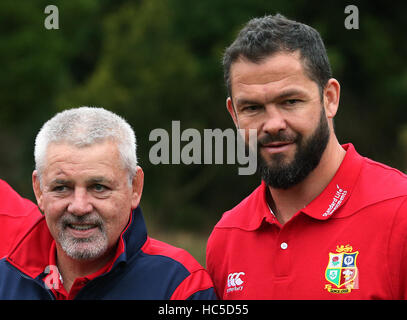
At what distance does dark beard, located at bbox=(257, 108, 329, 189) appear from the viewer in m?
3.40

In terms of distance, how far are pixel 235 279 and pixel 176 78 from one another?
Result: 19.0 meters

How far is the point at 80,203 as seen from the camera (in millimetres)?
3225

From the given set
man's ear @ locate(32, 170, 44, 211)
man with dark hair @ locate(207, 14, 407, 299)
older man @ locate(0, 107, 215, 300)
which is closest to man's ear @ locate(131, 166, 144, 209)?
older man @ locate(0, 107, 215, 300)

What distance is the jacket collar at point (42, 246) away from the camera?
335 centimetres

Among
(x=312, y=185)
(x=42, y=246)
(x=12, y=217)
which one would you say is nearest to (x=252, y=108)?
(x=312, y=185)

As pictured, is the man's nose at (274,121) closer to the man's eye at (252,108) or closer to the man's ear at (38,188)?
the man's eye at (252,108)

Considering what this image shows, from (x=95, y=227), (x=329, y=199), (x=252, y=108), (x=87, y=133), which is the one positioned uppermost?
(x=252, y=108)

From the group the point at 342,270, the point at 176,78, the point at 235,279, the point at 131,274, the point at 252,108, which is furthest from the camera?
the point at 176,78

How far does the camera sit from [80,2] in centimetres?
2483

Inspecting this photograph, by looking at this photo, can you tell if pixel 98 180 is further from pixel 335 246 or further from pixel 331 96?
pixel 331 96

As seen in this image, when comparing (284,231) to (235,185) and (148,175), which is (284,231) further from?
(235,185)

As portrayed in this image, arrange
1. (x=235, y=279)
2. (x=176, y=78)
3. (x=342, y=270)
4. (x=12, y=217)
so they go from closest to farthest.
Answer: (x=342, y=270) < (x=235, y=279) < (x=12, y=217) < (x=176, y=78)

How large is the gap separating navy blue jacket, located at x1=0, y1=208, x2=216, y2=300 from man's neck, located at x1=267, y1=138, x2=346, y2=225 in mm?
540

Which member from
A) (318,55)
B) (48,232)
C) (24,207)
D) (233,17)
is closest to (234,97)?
(318,55)
